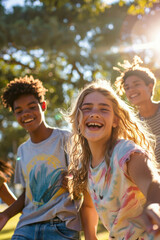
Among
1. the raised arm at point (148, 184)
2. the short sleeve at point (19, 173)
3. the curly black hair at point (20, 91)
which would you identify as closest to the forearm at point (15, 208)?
the short sleeve at point (19, 173)

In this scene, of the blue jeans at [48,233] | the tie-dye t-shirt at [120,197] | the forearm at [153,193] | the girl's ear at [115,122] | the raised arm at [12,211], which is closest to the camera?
the forearm at [153,193]

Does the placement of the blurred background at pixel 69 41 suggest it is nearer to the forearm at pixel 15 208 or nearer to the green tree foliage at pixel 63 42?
the green tree foliage at pixel 63 42

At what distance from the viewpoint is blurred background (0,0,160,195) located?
12.3 m

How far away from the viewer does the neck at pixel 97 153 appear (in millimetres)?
2504

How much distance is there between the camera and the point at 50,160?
330cm

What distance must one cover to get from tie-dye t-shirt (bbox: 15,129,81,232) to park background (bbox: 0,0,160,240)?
882 cm

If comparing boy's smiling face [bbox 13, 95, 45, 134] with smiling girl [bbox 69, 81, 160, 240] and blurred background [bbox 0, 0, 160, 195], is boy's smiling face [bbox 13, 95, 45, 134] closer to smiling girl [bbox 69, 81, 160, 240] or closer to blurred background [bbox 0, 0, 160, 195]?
smiling girl [bbox 69, 81, 160, 240]

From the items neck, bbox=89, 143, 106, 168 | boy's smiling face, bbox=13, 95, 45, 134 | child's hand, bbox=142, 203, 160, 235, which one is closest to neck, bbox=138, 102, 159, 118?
boy's smiling face, bbox=13, 95, 45, 134

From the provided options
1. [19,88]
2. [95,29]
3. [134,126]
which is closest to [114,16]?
[95,29]

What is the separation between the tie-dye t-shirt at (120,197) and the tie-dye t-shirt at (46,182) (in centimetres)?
77

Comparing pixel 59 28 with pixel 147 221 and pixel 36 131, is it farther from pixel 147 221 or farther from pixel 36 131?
pixel 147 221

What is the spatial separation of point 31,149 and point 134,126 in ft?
4.18

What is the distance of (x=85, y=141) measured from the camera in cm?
284

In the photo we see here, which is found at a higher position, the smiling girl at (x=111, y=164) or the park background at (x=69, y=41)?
the park background at (x=69, y=41)
